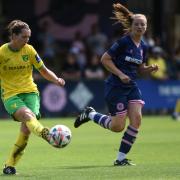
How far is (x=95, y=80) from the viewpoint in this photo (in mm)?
27609

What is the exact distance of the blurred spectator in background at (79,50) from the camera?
93.7 ft

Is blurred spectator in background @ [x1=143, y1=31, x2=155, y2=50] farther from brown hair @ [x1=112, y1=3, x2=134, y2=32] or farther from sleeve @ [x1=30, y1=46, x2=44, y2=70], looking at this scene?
sleeve @ [x1=30, y1=46, x2=44, y2=70]

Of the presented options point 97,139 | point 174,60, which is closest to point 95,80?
point 174,60

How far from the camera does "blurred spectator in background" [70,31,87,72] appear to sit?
93.7 feet

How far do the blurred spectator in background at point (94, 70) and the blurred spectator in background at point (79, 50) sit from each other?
21 cm

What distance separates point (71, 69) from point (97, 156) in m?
13.3

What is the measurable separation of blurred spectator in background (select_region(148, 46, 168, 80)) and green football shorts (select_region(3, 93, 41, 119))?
16369 mm

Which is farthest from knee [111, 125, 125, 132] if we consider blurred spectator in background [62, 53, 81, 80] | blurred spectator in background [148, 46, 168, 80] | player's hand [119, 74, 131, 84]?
blurred spectator in background [148, 46, 168, 80]

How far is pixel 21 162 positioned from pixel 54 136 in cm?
323

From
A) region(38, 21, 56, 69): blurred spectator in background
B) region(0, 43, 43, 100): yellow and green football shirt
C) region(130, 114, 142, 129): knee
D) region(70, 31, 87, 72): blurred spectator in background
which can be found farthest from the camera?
region(38, 21, 56, 69): blurred spectator in background

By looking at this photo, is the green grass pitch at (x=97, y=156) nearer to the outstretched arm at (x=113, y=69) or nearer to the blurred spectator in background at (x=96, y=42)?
the outstretched arm at (x=113, y=69)

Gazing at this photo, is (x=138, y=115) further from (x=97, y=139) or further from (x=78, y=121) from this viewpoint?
(x=97, y=139)

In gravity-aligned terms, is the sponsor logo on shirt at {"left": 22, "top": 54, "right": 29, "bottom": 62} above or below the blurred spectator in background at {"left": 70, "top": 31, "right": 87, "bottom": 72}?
above

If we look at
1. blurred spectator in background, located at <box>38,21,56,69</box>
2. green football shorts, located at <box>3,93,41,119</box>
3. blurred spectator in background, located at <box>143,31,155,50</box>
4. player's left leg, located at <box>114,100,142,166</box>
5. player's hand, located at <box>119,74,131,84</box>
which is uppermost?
player's hand, located at <box>119,74,131,84</box>
